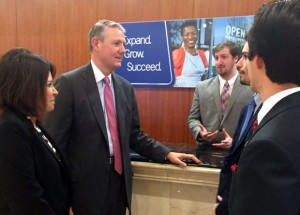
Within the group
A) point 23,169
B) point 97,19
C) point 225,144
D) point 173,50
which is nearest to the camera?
point 23,169

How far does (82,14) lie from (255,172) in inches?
139

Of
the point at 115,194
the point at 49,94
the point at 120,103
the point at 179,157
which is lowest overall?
the point at 115,194

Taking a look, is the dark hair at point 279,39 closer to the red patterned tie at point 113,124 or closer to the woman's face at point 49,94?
the woman's face at point 49,94

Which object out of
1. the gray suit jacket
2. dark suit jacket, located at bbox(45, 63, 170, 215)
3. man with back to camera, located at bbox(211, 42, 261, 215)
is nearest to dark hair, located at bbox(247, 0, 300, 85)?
man with back to camera, located at bbox(211, 42, 261, 215)

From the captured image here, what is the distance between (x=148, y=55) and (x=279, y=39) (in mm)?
2730

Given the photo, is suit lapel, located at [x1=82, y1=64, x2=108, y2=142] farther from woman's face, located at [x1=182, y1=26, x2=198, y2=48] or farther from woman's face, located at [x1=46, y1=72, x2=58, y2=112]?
woman's face, located at [x1=182, y1=26, x2=198, y2=48]

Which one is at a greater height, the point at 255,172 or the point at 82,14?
the point at 82,14

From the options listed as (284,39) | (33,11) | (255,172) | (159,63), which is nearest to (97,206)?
(255,172)

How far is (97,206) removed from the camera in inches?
67.9

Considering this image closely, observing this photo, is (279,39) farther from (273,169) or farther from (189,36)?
(189,36)

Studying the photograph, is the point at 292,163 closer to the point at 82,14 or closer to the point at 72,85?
the point at 72,85

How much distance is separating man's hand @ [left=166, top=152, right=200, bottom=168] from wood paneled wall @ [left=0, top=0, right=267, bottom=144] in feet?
5.75

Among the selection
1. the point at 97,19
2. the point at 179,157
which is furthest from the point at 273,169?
the point at 97,19

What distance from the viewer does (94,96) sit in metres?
1.77
